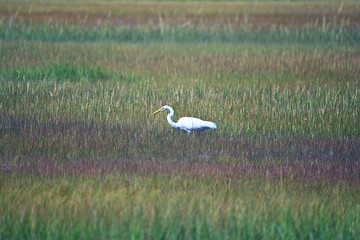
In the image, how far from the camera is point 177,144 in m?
6.83

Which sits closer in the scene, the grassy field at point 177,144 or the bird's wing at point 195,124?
the grassy field at point 177,144

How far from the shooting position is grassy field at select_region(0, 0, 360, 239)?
4.51 m

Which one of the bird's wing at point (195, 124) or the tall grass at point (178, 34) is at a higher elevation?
the bird's wing at point (195, 124)

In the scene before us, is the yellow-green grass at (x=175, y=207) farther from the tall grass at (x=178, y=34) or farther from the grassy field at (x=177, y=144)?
the tall grass at (x=178, y=34)

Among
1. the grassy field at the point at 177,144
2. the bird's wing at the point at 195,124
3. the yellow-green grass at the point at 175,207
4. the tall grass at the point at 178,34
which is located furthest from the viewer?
the tall grass at the point at 178,34

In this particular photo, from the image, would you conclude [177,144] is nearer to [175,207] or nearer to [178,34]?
[175,207]

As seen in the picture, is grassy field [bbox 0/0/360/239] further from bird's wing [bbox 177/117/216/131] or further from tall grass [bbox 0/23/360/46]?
tall grass [bbox 0/23/360/46]

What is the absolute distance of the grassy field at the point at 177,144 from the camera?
4.51 m

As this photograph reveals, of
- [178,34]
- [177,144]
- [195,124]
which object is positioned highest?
[195,124]

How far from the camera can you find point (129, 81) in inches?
444

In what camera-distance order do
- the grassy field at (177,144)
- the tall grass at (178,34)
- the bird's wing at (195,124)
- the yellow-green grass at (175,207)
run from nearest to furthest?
1. the yellow-green grass at (175,207)
2. the grassy field at (177,144)
3. the bird's wing at (195,124)
4. the tall grass at (178,34)

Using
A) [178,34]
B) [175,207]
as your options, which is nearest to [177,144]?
[175,207]

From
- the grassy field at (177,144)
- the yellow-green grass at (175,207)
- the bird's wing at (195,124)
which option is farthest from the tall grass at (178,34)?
the yellow-green grass at (175,207)

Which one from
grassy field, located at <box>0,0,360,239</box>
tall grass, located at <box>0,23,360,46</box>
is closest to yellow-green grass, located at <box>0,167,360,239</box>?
grassy field, located at <box>0,0,360,239</box>
